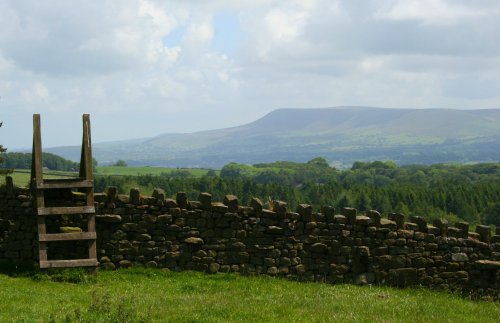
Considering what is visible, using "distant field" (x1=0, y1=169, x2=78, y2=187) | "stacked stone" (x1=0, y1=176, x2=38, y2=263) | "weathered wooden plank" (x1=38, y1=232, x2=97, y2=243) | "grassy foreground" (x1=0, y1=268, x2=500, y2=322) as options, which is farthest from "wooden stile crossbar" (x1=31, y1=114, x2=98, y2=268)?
"distant field" (x1=0, y1=169, x2=78, y2=187)

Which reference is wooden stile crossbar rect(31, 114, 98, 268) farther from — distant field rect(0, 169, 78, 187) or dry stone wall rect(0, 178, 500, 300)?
distant field rect(0, 169, 78, 187)

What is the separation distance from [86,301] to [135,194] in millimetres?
3847

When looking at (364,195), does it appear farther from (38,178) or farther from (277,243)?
(38,178)

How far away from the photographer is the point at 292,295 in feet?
45.1

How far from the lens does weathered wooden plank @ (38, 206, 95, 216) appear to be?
1538 centimetres

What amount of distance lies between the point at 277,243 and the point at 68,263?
475 cm

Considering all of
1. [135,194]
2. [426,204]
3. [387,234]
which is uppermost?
[135,194]

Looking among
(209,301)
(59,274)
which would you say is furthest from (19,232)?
(209,301)

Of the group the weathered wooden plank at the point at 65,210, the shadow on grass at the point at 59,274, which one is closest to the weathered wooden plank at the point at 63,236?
the weathered wooden plank at the point at 65,210

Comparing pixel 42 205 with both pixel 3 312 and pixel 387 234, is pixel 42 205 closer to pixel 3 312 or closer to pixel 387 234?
pixel 3 312

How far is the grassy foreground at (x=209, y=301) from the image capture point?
11031mm

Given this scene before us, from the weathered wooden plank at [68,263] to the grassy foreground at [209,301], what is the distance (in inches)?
9.4

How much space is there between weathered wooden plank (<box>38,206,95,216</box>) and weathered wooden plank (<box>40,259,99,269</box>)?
3.59 feet

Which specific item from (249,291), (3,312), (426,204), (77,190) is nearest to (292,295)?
(249,291)
